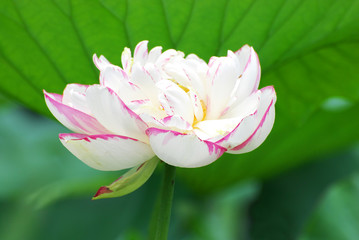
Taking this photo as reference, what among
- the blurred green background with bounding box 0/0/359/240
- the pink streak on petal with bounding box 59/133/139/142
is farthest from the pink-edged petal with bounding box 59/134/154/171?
the blurred green background with bounding box 0/0/359/240

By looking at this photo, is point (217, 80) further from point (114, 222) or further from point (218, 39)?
point (114, 222)

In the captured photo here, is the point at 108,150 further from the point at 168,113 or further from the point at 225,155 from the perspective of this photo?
the point at 225,155

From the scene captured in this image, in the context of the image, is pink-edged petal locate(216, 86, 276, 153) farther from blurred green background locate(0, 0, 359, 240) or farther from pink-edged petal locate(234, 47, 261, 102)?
blurred green background locate(0, 0, 359, 240)

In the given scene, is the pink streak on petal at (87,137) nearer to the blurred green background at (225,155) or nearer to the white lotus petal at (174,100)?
the white lotus petal at (174,100)

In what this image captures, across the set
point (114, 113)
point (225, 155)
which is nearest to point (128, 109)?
point (114, 113)

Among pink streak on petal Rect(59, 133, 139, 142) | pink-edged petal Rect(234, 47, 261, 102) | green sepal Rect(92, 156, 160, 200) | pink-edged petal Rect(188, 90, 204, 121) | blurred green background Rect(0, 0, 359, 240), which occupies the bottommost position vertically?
blurred green background Rect(0, 0, 359, 240)

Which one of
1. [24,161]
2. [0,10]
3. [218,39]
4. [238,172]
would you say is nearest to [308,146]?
[238,172]

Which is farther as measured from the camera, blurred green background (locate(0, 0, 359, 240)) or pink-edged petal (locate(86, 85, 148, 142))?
blurred green background (locate(0, 0, 359, 240))

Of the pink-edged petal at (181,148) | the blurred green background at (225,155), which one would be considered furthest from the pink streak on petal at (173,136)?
the blurred green background at (225,155)
